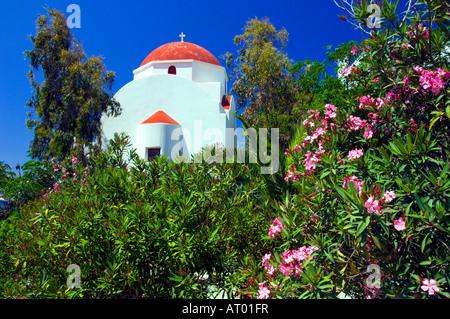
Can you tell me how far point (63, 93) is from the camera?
58.7 ft

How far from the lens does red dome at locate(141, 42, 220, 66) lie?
22453 mm

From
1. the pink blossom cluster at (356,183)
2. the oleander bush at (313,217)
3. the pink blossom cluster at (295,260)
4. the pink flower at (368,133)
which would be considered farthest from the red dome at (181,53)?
the pink blossom cluster at (295,260)

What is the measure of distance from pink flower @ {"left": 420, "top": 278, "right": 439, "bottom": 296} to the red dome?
2191 centimetres

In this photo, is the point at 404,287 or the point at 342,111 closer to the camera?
the point at 404,287

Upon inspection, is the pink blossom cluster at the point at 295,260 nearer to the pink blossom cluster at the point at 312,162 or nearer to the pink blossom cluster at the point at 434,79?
the pink blossom cluster at the point at 312,162

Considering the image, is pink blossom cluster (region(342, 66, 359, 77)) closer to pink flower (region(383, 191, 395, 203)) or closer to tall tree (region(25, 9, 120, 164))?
pink flower (region(383, 191, 395, 203))

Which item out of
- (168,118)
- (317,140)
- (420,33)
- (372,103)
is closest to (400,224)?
(372,103)

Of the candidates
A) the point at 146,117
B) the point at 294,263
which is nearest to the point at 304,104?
the point at 146,117

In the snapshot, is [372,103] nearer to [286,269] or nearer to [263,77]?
[286,269]

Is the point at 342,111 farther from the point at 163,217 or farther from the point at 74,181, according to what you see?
the point at 74,181

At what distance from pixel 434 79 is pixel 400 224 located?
4.19 feet

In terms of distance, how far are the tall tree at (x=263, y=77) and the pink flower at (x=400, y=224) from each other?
15.4 metres
